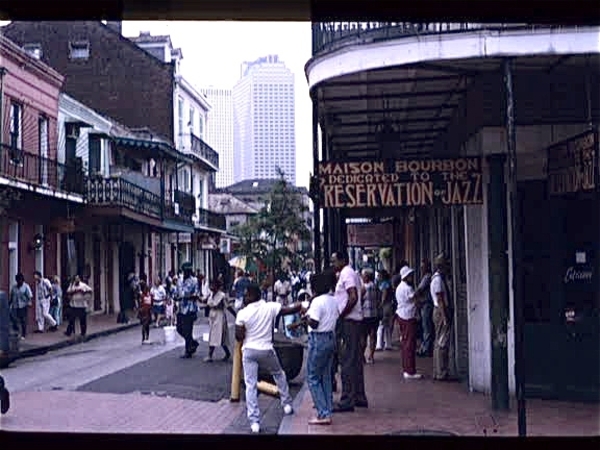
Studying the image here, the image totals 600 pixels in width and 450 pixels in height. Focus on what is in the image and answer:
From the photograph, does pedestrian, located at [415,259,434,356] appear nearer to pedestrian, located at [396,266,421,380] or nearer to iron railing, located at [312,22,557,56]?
pedestrian, located at [396,266,421,380]

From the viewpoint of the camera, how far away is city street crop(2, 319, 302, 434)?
1041 centimetres

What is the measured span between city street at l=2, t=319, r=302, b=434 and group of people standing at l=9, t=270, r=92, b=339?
11.3 ft

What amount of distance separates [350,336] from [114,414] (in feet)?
9.72

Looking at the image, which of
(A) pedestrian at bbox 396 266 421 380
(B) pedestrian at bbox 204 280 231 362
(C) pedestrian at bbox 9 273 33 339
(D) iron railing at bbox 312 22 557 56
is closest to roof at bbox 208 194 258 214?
(C) pedestrian at bbox 9 273 33 339

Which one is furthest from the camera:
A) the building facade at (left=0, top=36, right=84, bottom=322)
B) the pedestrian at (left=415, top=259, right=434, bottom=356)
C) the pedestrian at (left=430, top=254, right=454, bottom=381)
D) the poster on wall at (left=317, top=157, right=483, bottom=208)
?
the building facade at (left=0, top=36, right=84, bottom=322)

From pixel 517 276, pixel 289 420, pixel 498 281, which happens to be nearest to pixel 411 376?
pixel 289 420

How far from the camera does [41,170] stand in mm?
27328

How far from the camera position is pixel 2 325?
10.5 metres

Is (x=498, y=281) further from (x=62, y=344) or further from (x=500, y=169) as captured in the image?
(x=62, y=344)

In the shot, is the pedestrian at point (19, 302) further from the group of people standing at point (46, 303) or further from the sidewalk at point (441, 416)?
the sidewalk at point (441, 416)

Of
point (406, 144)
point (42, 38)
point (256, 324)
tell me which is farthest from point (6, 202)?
point (42, 38)

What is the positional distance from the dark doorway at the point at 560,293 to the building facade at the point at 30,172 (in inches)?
588

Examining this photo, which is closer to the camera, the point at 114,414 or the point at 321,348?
the point at 321,348

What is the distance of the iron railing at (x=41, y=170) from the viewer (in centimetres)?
2481
